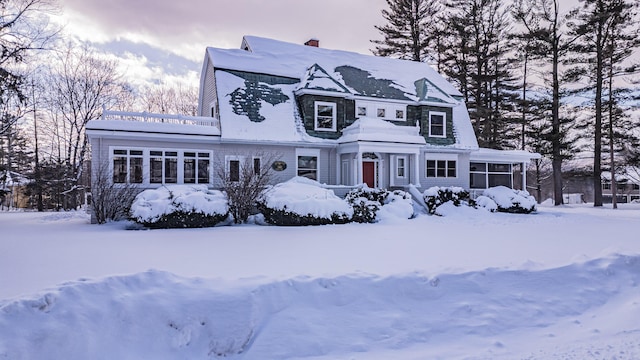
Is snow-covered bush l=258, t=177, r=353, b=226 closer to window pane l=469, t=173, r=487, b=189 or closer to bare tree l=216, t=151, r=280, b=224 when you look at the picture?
bare tree l=216, t=151, r=280, b=224

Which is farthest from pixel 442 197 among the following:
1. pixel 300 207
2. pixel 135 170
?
pixel 135 170

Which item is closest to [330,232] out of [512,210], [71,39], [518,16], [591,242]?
[591,242]

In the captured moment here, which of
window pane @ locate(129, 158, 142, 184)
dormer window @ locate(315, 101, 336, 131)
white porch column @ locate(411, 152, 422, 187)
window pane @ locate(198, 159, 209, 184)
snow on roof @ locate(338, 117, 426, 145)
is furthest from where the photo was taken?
white porch column @ locate(411, 152, 422, 187)

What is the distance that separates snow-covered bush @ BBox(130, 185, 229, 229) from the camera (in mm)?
12414

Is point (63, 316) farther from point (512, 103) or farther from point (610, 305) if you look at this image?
point (512, 103)

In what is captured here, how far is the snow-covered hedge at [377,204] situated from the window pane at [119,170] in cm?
829

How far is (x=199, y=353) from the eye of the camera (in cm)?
445

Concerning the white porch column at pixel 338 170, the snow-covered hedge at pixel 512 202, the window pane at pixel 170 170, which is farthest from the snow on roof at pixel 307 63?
the snow-covered hedge at pixel 512 202

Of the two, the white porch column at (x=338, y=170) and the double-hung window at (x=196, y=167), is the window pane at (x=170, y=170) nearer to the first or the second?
the double-hung window at (x=196, y=167)

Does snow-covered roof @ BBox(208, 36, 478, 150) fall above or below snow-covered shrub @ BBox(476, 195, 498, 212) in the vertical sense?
above

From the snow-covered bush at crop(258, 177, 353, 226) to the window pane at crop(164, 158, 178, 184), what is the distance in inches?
172

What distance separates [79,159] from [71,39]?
8207 millimetres

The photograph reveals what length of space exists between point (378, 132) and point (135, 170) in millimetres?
10271

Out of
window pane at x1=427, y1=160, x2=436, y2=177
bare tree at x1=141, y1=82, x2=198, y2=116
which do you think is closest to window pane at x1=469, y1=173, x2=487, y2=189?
window pane at x1=427, y1=160, x2=436, y2=177
